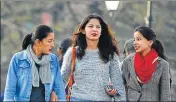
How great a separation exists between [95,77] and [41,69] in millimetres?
649

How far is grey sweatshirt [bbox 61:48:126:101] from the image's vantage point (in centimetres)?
789

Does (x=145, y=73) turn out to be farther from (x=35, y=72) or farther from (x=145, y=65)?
(x=35, y=72)

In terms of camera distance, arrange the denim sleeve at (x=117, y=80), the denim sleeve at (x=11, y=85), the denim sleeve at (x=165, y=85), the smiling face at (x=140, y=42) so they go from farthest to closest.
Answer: the smiling face at (x=140, y=42), the denim sleeve at (x=165, y=85), the denim sleeve at (x=117, y=80), the denim sleeve at (x=11, y=85)

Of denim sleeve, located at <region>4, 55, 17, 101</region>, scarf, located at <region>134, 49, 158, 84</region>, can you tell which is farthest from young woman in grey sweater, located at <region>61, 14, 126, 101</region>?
denim sleeve, located at <region>4, 55, 17, 101</region>

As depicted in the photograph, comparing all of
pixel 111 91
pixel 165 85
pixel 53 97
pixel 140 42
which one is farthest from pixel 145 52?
pixel 53 97

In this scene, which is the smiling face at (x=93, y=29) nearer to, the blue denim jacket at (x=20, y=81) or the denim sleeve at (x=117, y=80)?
the denim sleeve at (x=117, y=80)

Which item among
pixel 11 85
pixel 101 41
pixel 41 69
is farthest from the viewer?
pixel 101 41

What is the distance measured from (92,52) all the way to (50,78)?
2.06 feet

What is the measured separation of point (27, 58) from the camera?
25.7 ft

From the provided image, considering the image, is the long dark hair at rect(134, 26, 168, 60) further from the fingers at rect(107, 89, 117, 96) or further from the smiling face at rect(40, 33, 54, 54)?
the smiling face at rect(40, 33, 54, 54)

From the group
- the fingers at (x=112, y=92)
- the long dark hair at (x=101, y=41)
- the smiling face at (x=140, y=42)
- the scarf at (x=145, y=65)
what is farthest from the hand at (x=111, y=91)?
the smiling face at (x=140, y=42)

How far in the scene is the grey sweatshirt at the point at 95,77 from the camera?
789 centimetres

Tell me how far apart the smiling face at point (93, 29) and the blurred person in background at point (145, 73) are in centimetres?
58

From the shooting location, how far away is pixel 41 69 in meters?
7.84
